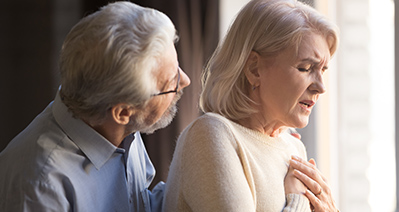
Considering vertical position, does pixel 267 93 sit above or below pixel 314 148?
above

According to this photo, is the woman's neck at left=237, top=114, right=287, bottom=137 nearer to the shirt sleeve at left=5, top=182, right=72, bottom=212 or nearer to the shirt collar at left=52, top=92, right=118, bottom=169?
the shirt collar at left=52, top=92, right=118, bottom=169

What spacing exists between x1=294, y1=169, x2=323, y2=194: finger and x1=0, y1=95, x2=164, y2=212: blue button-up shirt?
533mm

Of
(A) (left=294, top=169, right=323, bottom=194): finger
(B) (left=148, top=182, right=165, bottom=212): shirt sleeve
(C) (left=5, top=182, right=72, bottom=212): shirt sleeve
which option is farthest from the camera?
(B) (left=148, top=182, right=165, bottom=212): shirt sleeve

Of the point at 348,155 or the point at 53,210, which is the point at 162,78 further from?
the point at 348,155

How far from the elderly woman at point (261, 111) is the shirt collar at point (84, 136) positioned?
0.22 meters

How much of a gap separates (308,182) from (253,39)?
0.48m

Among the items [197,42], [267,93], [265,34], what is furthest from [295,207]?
[197,42]

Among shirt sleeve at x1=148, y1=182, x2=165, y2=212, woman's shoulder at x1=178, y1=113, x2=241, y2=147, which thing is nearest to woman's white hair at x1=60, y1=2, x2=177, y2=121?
woman's shoulder at x1=178, y1=113, x2=241, y2=147

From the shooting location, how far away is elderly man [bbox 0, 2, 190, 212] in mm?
1364

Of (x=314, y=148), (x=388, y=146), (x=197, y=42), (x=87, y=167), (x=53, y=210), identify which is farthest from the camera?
(x=197, y=42)

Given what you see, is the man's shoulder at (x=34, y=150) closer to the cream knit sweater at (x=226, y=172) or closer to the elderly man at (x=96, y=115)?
the elderly man at (x=96, y=115)

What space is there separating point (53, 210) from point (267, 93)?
719 millimetres

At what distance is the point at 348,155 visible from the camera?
9.45 feet

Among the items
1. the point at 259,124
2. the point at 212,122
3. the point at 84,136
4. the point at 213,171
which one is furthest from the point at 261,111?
the point at 84,136
